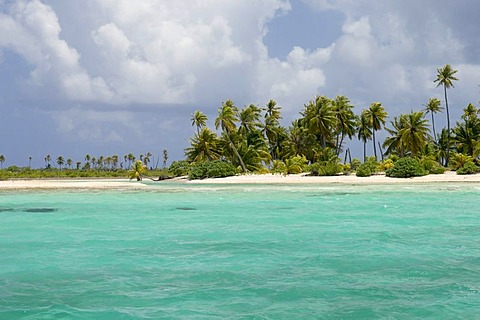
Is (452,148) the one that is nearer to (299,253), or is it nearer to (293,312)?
(299,253)

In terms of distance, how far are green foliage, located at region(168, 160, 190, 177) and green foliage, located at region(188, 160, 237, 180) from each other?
7.03 metres

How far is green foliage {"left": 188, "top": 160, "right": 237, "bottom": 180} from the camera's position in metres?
59.0

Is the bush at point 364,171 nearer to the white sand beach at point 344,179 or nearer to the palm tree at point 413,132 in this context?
the white sand beach at point 344,179

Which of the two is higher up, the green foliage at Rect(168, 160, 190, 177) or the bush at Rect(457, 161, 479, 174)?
the green foliage at Rect(168, 160, 190, 177)

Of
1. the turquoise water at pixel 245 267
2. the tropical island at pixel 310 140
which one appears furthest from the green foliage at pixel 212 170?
the turquoise water at pixel 245 267

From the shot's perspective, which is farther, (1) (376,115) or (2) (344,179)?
(1) (376,115)

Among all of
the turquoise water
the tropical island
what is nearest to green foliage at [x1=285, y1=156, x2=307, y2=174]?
the tropical island

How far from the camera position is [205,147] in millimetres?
68750

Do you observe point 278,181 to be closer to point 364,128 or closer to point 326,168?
point 326,168

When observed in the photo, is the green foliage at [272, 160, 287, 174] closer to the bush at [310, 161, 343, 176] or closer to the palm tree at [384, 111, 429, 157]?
the bush at [310, 161, 343, 176]

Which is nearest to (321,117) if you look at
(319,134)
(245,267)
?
(319,134)

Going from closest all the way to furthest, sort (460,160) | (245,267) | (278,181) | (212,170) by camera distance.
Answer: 1. (245,267)
2. (278,181)
3. (460,160)
4. (212,170)

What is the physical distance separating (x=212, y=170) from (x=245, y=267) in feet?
160

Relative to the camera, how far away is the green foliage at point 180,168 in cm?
6894
